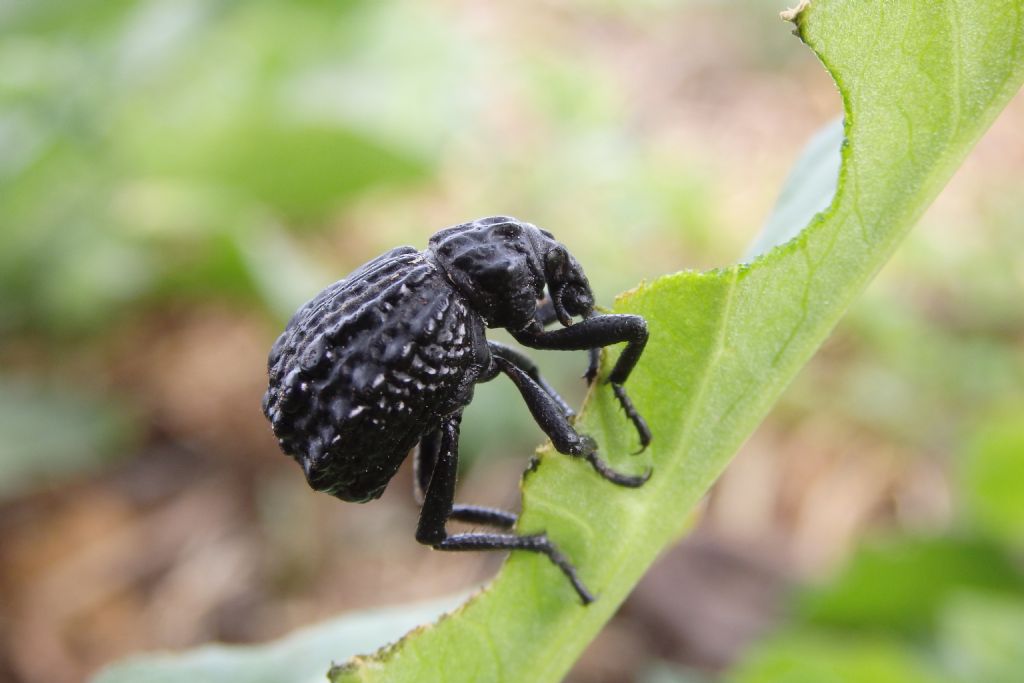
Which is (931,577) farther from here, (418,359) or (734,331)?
(734,331)

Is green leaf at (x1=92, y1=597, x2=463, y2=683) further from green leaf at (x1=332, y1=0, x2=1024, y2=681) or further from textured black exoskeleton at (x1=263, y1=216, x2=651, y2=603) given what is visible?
green leaf at (x1=332, y1=0, x2=1024, y2=681)

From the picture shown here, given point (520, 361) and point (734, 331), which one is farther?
point (520, 361)

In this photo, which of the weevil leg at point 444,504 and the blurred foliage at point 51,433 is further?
the blurred foliage at point 51,433

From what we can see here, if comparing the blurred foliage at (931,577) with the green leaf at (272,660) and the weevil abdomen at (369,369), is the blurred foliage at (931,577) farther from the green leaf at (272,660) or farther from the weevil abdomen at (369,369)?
the weevil abdomen at (369,369)

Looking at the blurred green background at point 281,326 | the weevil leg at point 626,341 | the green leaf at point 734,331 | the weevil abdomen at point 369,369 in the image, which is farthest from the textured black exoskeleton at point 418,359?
the blurred green background at point 281,326

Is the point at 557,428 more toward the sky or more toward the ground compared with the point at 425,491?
more toward the sky

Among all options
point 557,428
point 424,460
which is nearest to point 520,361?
point 424,460
